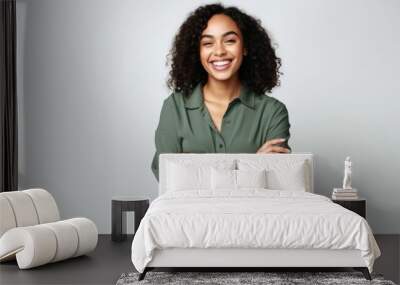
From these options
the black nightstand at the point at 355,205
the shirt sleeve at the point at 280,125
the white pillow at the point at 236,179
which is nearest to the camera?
the white pillow at the point at 236,179

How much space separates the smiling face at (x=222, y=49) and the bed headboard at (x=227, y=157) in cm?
79

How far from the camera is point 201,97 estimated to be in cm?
709

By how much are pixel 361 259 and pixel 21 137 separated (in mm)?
4039

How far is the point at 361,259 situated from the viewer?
4.96 meters

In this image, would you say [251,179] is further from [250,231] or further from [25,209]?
[25,209]

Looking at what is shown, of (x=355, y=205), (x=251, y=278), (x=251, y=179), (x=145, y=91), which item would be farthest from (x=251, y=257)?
(x=145, y=91)

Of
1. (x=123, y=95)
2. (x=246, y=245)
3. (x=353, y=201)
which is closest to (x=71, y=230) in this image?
(x=246, y=245)

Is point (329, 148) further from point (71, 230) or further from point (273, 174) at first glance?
point (71, 230)

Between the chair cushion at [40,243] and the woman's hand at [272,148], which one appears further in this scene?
the woman's hand at [272,148]

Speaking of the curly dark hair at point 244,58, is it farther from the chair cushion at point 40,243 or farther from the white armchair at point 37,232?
the chair cushion at point 40,243

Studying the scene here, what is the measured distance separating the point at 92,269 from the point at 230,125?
2.21 metres

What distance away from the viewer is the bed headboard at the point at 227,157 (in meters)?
6.80

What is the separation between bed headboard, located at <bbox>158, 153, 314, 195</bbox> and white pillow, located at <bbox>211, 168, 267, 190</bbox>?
431 mm

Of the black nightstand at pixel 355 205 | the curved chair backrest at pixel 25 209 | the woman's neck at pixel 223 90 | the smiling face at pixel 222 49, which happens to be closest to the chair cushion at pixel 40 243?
the curved chair backrest at pixel 25 209
